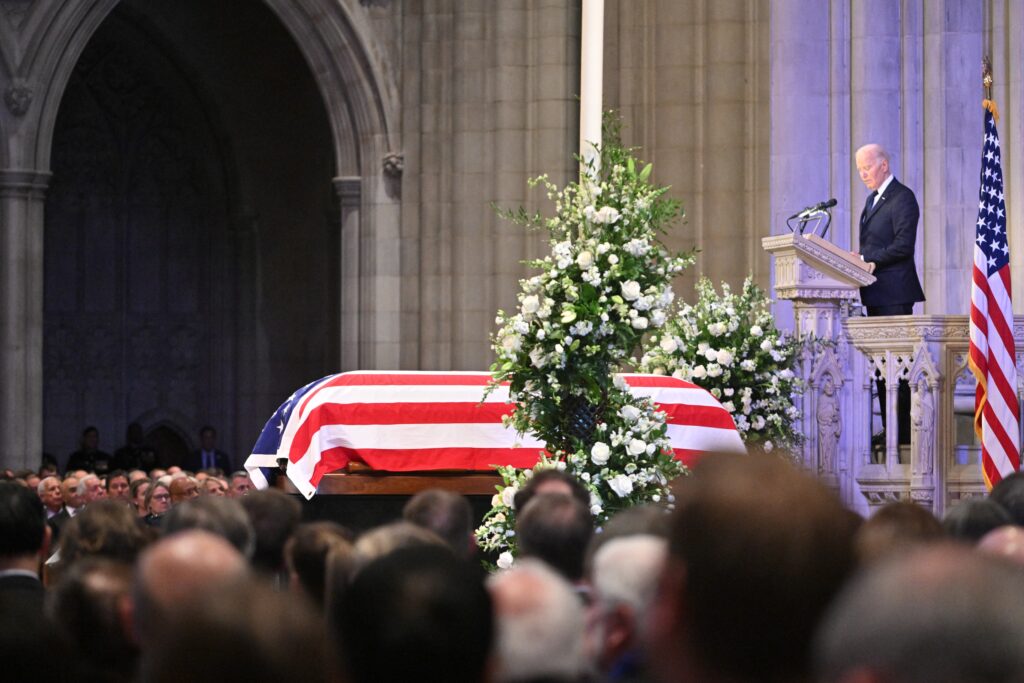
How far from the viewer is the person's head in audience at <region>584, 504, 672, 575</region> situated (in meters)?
2.96

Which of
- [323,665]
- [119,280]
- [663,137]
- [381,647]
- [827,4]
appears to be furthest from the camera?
[119,280]

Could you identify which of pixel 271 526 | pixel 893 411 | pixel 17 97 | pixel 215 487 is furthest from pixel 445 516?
pixel 17 97

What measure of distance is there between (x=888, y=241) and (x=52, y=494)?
503 centimetres

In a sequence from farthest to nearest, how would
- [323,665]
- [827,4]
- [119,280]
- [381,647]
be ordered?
[119,280] < [827,4] < [381,647] < [323,665]

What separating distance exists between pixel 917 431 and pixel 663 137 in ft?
15.8

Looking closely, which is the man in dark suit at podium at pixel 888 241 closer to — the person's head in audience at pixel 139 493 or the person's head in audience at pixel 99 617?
the person's head in audience at pixel 139 493

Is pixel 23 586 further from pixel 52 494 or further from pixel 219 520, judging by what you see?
pixel 52 494

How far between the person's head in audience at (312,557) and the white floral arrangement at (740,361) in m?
5.98

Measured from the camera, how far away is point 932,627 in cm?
137

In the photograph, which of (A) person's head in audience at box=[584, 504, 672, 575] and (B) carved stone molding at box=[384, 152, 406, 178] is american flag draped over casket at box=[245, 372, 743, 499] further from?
(B) carved stone molding at box=[384, 152, 406, 178]

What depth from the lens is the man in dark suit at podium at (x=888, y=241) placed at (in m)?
9.38

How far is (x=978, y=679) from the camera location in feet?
4.44

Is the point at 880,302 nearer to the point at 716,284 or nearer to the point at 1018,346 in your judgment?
the point at 1018,346

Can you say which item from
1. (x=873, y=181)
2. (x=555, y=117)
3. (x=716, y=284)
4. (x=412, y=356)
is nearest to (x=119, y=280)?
(x=412, y=356)
